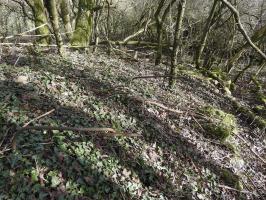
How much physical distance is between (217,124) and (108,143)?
2992 millimetres

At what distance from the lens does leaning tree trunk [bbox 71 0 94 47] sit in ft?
34.3

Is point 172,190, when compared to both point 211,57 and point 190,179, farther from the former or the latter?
point 211,57

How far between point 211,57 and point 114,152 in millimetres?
8572

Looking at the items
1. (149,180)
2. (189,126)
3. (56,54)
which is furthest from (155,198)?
(56,54)

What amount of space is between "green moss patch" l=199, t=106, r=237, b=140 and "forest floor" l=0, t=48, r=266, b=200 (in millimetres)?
147

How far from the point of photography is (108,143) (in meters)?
5.17

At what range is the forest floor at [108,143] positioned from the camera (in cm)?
428

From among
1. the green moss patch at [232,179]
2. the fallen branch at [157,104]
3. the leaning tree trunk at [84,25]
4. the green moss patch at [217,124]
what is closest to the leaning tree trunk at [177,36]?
the green moss patch at [217,124]

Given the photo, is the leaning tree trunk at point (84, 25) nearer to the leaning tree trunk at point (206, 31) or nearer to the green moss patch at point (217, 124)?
the leaning tree trunk at point (206, 31)

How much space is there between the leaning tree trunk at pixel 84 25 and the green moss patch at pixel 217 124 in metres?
4.80

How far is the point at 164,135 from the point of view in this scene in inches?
241

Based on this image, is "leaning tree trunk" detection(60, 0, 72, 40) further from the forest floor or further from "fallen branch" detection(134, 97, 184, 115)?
"fallen branch" detection(134, 97, 184, 115)

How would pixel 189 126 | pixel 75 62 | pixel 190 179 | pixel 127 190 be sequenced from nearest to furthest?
1. pixel 127 190
2. pixel 190 179
3. pixel 189 126
4. pixel 75 62

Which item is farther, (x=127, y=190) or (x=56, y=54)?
(x=56, y=54)
